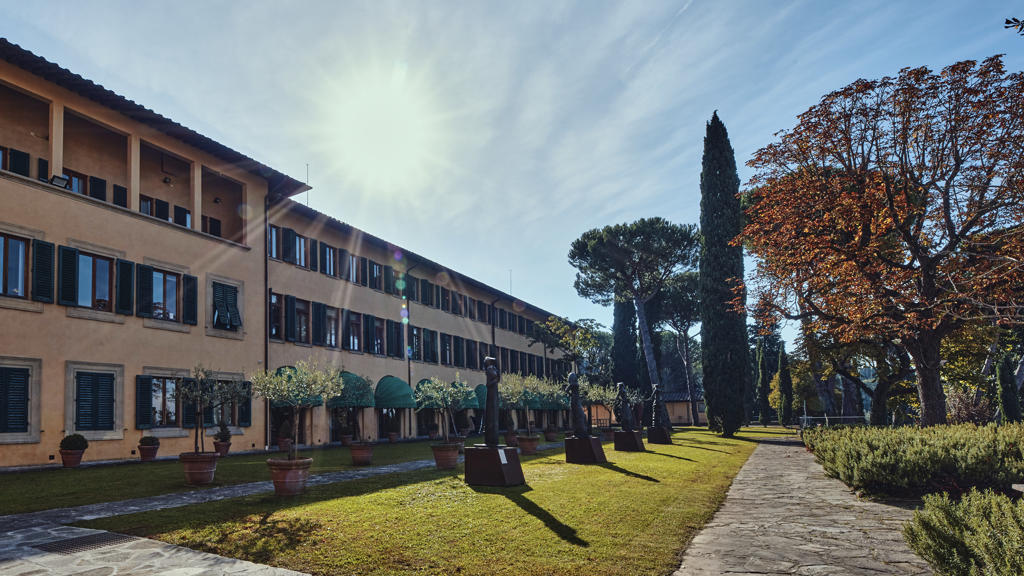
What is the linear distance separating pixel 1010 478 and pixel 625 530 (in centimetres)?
630

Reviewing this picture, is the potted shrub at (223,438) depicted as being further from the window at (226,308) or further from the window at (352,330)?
the window at (352,330)

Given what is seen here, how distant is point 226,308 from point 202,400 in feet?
20.9

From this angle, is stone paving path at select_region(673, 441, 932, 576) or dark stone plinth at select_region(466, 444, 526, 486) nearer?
stone paving path at select_region(673, 441, 932, 576)

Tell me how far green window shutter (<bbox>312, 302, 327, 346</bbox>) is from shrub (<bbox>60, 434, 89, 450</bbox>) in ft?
35.7

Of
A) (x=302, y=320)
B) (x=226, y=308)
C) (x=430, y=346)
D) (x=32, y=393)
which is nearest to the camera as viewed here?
(x=32, y=393)

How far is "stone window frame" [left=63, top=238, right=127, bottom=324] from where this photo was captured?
1802cm

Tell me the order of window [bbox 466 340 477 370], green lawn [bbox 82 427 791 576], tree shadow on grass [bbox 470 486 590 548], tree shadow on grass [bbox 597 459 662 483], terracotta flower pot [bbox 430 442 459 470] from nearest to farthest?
green lawn [bbox 82 427 791 576]
tree shadow on grass [bbox 470 486 590 548]
tree shadow on grass [bbox 597 459 662 483]
terracotta flower pot [bbox 430 442 459 470]
window [bbox 466 340 477 370]

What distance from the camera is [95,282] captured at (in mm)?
18828

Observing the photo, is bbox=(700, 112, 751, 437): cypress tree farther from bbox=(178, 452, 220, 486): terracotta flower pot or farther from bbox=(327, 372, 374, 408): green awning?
bbox=(178, 452, 220, 486): terracotta flower pot

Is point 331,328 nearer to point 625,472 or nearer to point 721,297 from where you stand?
point 625,472

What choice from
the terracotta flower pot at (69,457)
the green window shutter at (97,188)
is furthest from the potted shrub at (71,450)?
the green window shutter at (97,188)

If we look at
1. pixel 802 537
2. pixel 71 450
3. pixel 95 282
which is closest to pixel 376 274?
pixel 95 282

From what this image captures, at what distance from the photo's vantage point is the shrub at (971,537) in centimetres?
401

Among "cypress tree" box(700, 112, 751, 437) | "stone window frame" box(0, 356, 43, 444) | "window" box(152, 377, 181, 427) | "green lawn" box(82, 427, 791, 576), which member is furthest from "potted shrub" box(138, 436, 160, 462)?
"cypress tree" box(700, 112, 751, 437)
